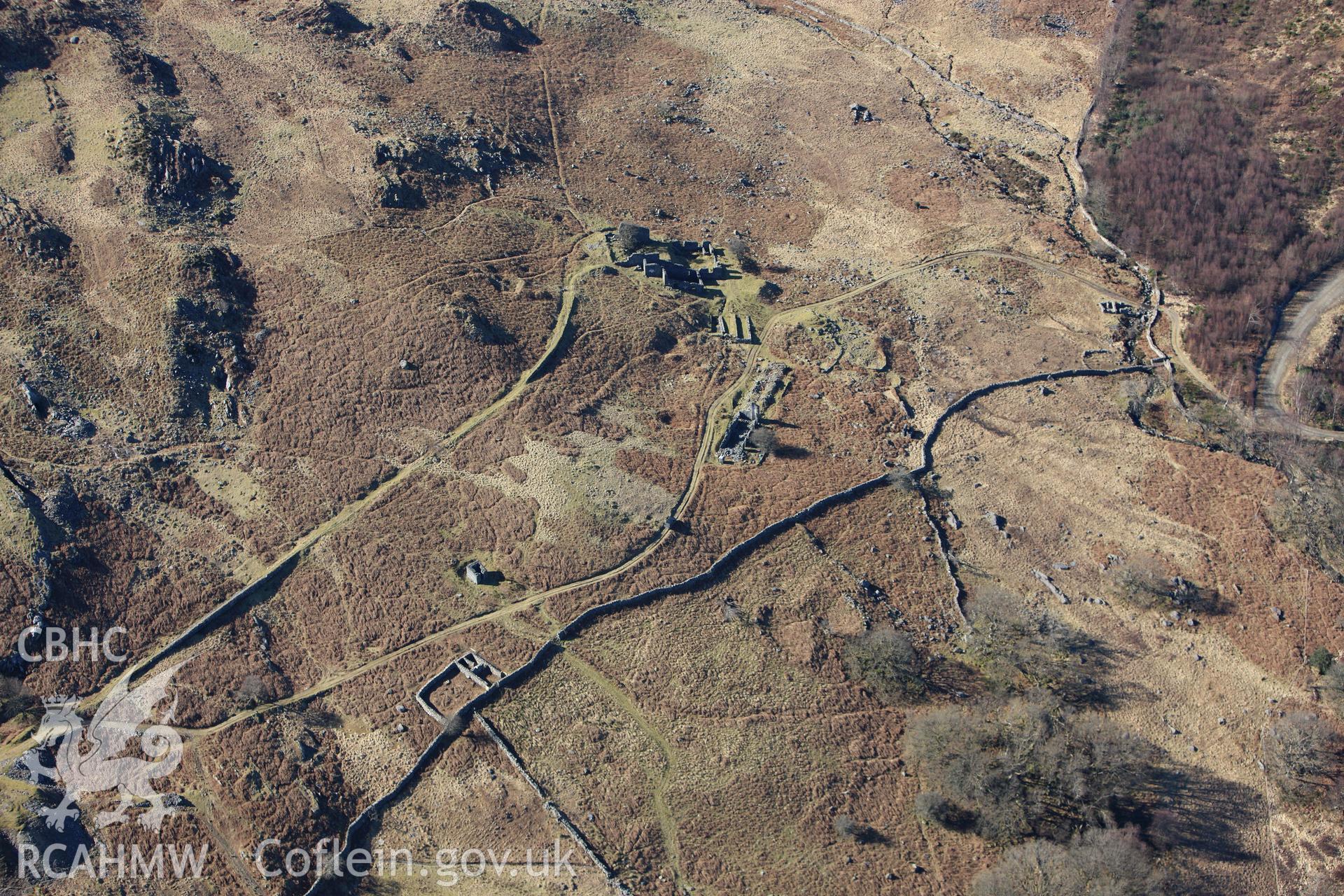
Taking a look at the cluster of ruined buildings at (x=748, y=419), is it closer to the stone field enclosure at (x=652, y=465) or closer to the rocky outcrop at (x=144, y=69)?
the stone field enclosure at (x=652, y=465)

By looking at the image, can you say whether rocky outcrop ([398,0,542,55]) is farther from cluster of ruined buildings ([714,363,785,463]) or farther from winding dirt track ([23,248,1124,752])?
cluster of ruined buildings ([714,363,785,463])

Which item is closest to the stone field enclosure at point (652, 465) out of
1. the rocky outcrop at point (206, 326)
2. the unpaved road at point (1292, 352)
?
the rocky outcrop at point (206, 326)

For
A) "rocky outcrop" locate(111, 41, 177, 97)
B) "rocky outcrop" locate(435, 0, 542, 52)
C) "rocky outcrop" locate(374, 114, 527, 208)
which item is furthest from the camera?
"rocky outcrop" locate(435, 0, 542, 52)

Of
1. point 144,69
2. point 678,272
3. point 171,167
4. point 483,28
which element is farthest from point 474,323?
point 483,28

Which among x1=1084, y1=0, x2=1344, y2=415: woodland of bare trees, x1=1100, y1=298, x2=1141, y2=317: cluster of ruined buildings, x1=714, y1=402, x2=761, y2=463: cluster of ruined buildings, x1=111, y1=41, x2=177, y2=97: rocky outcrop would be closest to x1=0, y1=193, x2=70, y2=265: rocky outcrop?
x1=111, y1=41, x2=177, y2=97: rocky outcrop

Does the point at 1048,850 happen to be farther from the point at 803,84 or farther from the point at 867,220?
the point at 803,84

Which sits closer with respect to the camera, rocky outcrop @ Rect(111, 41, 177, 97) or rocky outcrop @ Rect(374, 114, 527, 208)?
rocky outcrop @ Rect(374, 114, 527, 208)
